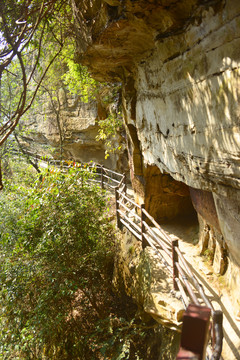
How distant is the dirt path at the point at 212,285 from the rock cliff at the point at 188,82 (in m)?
0.18

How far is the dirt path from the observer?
9.52 ft

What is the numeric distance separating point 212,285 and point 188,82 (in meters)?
3.01

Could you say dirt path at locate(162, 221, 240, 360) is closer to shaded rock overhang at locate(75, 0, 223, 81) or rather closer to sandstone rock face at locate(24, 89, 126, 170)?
shaded rock overhang at locate(75, 0, 223, 81)

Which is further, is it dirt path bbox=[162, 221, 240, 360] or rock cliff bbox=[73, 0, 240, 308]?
dirt path bbox=[162, 221, 240, 360]

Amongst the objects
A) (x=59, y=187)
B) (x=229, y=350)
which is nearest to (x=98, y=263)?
(x=59, y=187)

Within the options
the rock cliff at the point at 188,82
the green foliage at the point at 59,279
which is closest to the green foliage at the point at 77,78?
the rock cliff at the point at 188,82

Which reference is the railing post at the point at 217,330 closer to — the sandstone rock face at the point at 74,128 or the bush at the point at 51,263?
the bush at the point at 51,263

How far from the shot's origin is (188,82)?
10.6 feet

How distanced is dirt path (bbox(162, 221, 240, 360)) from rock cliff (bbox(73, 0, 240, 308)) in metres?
0.18

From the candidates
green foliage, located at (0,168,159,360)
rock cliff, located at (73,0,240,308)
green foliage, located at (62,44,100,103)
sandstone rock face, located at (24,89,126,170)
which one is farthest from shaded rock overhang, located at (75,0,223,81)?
sandstone rock face, located at (24,89,126,170)

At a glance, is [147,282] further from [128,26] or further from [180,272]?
[128,26]

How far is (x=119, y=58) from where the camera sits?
4.98m

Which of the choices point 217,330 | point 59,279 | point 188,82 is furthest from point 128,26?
A: point 59,279

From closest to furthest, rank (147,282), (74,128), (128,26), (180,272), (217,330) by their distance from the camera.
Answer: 1. (217,330)
2. (180,272)
3. (128,26)
4. (147,282)
5. (74,128)
